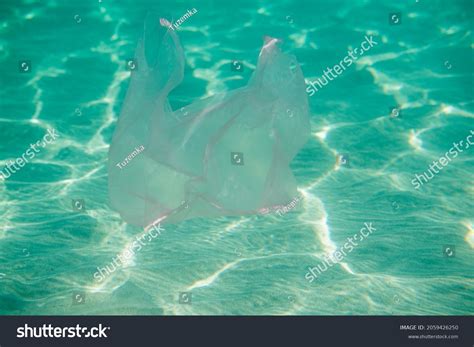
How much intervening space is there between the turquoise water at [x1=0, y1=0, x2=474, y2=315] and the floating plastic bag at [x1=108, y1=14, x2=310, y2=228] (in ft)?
1.23

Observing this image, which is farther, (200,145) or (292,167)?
(292,167)

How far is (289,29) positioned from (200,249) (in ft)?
23.4

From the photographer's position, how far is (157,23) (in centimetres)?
552

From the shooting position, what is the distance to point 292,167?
6.41 meters

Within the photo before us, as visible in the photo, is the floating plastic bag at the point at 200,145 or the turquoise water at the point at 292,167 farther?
the floating plastic bag at the point at 200,145

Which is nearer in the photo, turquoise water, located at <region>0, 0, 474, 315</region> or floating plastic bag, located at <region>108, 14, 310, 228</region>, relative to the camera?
turquoise water, located at <region>0, 0, 474, 315</region>

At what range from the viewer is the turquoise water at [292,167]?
440cm

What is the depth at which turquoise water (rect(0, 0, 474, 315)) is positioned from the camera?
440 centimetres

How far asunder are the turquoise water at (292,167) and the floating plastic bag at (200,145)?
0.38 metres

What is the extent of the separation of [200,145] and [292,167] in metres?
1.83

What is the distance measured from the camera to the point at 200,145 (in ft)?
16.4

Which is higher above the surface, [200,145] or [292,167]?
[292,167]

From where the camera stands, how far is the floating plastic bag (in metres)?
4.95

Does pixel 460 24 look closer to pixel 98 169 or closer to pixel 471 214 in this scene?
pixel 471 214
